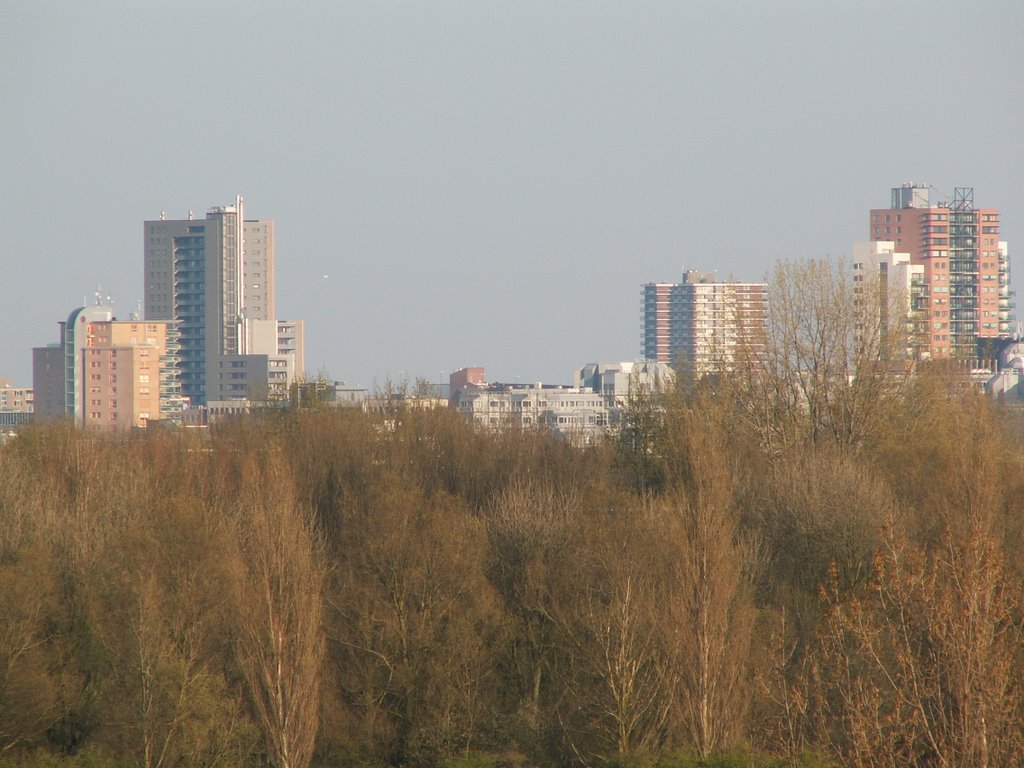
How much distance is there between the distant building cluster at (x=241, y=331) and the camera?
151625mm

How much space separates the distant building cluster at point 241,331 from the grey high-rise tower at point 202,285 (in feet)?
0.58

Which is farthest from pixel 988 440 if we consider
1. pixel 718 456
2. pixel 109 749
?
pixel 109 749

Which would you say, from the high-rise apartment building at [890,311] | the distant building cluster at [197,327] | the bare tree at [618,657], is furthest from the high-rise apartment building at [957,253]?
the bare tree at [618,657]

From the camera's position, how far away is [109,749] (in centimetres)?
2838

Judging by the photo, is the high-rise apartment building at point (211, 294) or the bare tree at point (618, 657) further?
the high-rise apartment building at point (211, 294)

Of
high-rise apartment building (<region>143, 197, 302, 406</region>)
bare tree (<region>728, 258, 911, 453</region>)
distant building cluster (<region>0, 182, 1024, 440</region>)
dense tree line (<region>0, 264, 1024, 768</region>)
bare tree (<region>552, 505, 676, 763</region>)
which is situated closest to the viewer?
dense tree line (<region>0, 264, 1024, 768</region>)

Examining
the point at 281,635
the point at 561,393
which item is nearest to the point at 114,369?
the point at 561,393

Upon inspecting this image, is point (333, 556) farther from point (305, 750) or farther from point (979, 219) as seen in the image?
point (979, 219)

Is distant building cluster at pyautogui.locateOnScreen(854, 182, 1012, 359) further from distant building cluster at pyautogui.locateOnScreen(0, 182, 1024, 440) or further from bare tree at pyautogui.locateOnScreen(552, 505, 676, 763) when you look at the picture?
bare tree at pyautogui.locateOnScreen(552, 505, 676, 763)

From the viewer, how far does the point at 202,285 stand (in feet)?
619

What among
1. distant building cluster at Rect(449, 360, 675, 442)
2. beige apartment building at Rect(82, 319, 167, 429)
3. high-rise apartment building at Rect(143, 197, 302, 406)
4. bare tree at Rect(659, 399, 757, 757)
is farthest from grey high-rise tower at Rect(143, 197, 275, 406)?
bare tree at Rect(659, 399, 757, 757)

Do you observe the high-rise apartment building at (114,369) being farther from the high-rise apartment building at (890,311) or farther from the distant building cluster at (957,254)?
the high-rise apartment building at (890,311)

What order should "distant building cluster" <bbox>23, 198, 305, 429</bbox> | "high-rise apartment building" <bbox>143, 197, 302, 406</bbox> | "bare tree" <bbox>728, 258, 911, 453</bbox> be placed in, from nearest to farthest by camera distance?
1. "bare tree" <bbox>728, 258, 911, 453</bbox>
2. "distant building cluster" <bbox>23, 198, 305, 429</bbox>
3. "high-rise apartment building" <bbox>143, 197, 302, 406</bbox>

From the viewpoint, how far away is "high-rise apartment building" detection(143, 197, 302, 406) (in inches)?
7269
